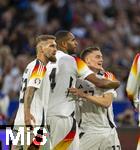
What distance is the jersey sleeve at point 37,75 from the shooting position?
10.4 metres

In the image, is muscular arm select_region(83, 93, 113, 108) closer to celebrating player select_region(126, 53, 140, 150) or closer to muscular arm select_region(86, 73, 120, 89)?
muscular arm select_region(86, 73, 120, 89)

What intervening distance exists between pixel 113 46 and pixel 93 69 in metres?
9.35

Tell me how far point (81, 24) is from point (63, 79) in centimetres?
1022

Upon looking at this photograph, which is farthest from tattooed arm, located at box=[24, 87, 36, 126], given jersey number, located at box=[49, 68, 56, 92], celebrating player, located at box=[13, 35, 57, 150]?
jersey number, located at box=[49, 68, 56, 92]

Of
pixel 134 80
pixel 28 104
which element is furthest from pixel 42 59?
pixel 134 80

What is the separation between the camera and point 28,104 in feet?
33.6

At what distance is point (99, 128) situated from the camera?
11.2m

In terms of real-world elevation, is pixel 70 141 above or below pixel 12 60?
below

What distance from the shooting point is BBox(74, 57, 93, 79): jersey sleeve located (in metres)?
10.7

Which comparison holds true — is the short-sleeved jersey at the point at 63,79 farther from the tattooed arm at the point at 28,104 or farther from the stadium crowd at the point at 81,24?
the stadium crowd at the point at 81,24

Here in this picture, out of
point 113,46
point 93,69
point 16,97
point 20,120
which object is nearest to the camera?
point 20,120

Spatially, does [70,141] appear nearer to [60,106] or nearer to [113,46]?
[60,106]

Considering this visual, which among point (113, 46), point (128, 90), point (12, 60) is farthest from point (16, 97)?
point (128, 90)

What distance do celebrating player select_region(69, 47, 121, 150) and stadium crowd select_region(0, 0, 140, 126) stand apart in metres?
7.71
